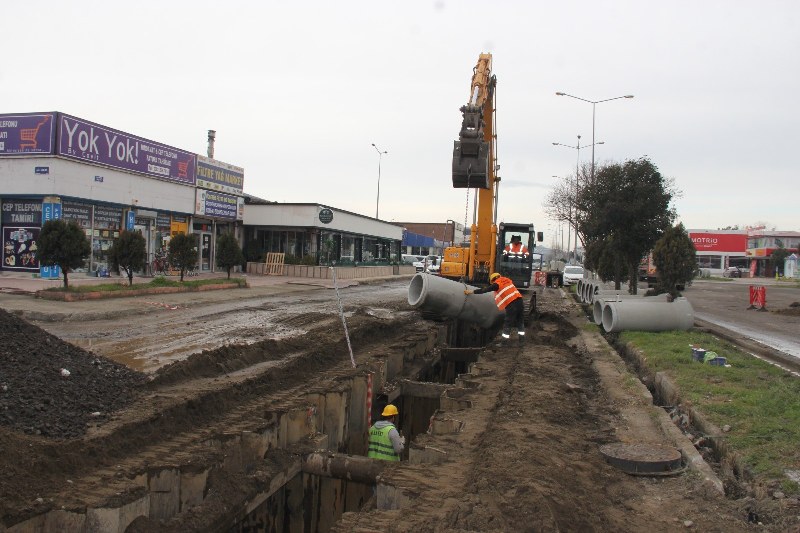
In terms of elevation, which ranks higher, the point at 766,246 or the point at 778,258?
the point at 766,246

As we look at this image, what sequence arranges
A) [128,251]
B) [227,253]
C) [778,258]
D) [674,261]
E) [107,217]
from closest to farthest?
[674,261]
[128,251]
[107,217]
[227,253]
[778,258]

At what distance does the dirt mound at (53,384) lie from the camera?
611 centimetres

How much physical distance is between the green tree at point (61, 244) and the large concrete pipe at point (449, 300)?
946 cm

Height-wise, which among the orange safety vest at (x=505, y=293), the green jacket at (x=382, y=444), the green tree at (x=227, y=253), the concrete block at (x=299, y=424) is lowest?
the green jacket at (x=382, y=444)

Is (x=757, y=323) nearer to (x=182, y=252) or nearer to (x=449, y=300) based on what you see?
(x=449, y=300)

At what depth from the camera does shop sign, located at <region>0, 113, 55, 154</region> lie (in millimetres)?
21547

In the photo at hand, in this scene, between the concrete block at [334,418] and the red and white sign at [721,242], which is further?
the red and white sign at [721,242]

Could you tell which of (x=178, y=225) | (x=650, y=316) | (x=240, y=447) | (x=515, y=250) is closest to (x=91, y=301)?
(x=515, y=250)

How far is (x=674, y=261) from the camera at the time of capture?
15.7 m

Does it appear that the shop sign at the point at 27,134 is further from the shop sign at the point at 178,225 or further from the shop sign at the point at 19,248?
the shop sign at the point at 178,225

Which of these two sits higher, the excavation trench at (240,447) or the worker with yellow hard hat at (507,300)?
the worker with yellow hard hat at (507,300)

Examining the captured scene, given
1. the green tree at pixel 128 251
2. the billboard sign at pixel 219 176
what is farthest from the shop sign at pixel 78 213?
the billboard sign at pixel 219 176

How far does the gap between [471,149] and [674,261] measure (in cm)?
609

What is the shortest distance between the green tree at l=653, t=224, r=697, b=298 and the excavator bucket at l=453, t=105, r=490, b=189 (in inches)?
211
